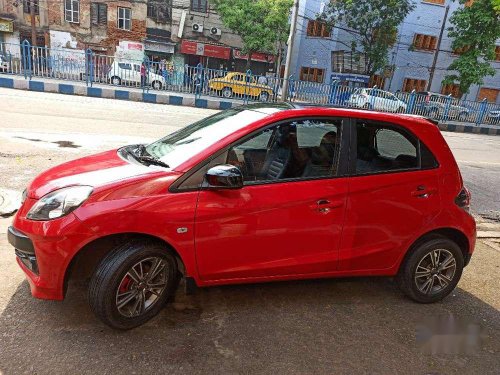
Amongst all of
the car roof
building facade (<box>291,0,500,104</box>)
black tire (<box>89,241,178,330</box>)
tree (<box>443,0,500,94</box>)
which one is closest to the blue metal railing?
tree (<box>443,0,500,94</box>)

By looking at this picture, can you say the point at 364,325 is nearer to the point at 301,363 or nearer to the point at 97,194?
the point at 301,363

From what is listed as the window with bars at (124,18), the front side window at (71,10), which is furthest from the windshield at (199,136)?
the front side window at (71,10)

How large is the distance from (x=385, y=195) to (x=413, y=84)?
3609cm

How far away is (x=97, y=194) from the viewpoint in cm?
252

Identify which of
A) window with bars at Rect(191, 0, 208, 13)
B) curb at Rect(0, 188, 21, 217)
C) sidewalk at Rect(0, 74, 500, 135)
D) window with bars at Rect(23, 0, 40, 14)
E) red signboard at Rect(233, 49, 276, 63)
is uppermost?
window with bars at Rect(191, 0, 208, 13)

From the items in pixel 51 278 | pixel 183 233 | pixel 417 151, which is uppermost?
pixel 417 151

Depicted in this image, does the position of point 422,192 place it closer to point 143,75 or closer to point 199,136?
point 199,136

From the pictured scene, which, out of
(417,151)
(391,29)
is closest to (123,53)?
(391,29)

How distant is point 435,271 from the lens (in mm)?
3459

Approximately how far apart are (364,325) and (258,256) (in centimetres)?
100

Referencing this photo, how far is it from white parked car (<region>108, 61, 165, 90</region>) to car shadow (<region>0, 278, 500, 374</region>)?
16.7m

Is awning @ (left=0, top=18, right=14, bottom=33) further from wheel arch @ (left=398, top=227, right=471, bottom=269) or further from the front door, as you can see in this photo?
wheel arch @ (left=398, top=227, right=471, bottom=269)

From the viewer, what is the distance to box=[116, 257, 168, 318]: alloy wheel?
2.64m

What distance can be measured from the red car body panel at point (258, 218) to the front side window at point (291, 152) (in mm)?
75
